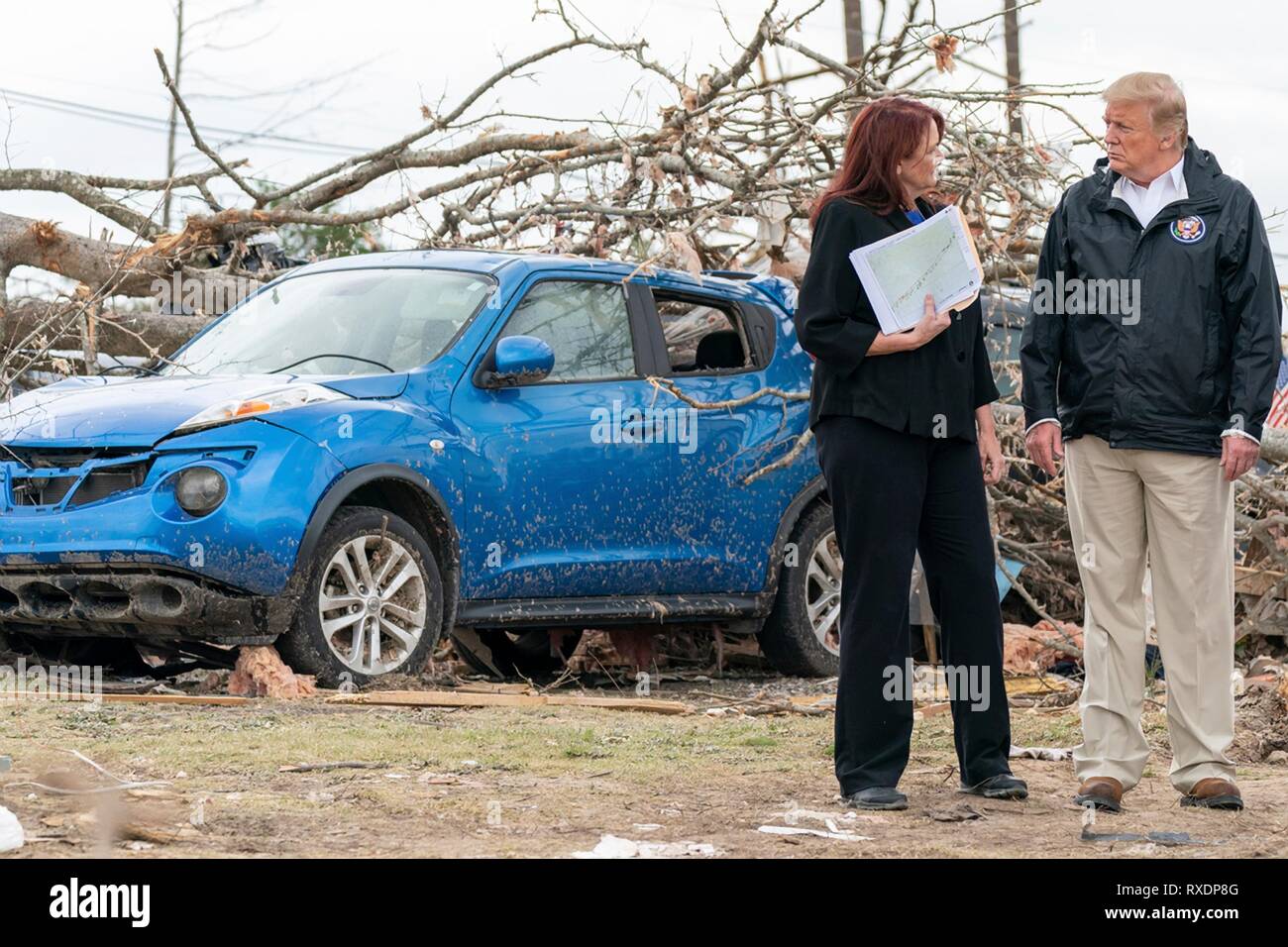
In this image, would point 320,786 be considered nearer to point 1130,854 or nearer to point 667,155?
point 1130,854

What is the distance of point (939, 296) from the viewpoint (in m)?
5.36

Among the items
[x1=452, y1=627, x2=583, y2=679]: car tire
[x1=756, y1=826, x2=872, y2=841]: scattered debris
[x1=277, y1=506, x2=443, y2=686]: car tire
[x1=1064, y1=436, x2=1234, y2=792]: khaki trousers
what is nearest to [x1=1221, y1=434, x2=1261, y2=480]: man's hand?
[x1=1064, y1=436, x2=1234, y2=792]: khaki trousers

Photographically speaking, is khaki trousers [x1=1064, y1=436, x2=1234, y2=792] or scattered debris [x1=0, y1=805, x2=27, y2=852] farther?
khaki trousers [x1=1064, y1=436, x2=1234, y2=792]

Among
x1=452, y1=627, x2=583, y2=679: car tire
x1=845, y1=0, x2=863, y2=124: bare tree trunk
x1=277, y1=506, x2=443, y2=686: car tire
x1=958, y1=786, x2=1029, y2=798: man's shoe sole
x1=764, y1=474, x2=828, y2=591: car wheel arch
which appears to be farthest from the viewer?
x1=845, y1=0, x2=863, y2=124: bare tree trunk

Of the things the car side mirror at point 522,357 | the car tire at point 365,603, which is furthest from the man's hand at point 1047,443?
the car tire at point 365,603

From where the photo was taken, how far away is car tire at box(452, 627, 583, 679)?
938 centimetres

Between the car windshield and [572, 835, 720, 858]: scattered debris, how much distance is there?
376 cm

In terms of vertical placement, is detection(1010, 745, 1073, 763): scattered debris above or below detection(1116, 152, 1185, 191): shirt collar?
below

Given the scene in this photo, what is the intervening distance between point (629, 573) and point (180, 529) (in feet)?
7.11

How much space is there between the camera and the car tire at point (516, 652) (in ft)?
30.8

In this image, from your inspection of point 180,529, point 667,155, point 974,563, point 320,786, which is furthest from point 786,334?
point 320,786

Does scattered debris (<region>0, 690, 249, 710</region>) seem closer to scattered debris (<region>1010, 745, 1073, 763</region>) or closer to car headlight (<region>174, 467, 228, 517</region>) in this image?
car headlight (<region>174, 467, 228, 517</region>)

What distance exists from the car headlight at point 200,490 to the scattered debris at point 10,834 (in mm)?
2997

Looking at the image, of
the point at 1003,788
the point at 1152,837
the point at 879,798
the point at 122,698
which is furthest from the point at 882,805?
the point at 122,698
